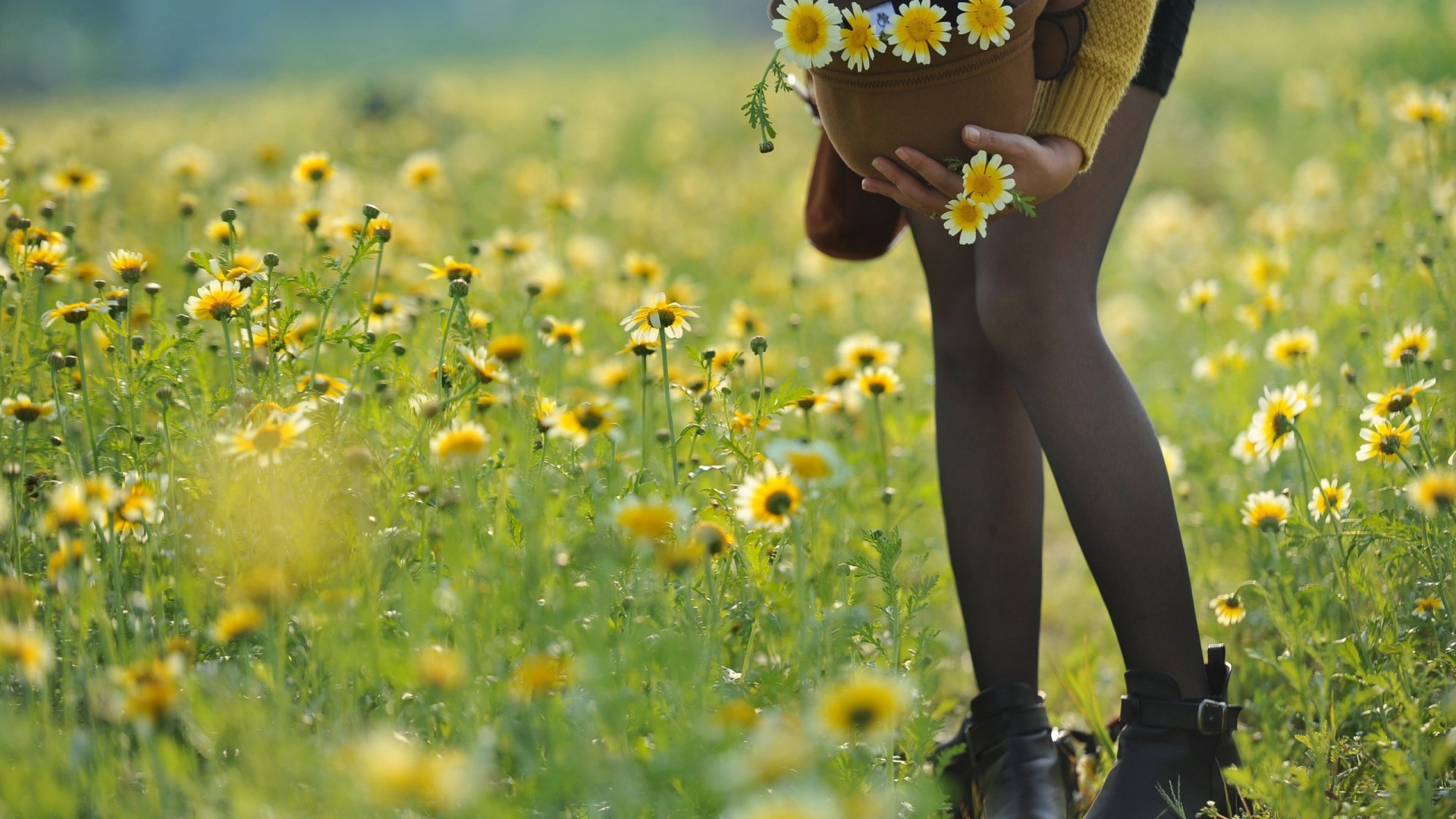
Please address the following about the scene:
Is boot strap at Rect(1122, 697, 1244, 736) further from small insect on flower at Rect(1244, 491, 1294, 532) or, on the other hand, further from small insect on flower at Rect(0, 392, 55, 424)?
small insect on flower at Rect(0, 392, 55, 424)

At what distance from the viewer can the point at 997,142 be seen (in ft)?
4.23

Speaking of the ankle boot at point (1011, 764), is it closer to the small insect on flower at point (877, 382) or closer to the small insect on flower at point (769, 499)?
the small insect on flower at point (769, 499)

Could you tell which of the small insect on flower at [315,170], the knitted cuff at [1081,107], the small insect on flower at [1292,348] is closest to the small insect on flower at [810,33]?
the knitted cuff at [1081,107]

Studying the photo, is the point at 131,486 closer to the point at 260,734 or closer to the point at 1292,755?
the point at 260,734

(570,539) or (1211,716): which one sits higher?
(570,539)

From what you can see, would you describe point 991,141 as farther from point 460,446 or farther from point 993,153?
point 460,446

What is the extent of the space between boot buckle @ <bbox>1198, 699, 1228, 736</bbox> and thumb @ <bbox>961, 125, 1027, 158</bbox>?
70 centimetres

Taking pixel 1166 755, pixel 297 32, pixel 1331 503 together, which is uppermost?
pixel 297 32

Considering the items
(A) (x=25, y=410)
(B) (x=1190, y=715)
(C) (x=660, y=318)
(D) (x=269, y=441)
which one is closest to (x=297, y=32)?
(A) (x=25, y=410)

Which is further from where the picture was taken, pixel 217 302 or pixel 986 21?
pixel 217 302

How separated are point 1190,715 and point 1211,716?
0.9 inches

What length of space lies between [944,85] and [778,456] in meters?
0.48

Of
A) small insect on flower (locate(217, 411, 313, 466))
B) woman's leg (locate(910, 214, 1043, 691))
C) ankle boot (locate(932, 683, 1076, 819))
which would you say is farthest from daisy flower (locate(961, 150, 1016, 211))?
small insect on flower (locate(217, 411, 313, 466))

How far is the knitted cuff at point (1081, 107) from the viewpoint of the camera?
1349 millimetres
